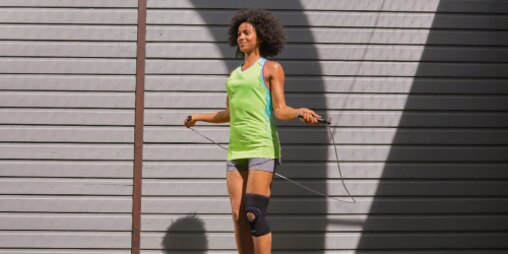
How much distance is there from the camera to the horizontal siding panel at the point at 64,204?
480 cm

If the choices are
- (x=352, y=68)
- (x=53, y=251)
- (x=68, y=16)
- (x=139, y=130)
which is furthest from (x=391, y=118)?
(x=53, y=251)

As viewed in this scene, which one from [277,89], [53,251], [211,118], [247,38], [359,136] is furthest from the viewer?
[359,136]

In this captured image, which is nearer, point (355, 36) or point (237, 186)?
point (237, 186)

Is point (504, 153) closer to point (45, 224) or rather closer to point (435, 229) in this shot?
point (435, 229)

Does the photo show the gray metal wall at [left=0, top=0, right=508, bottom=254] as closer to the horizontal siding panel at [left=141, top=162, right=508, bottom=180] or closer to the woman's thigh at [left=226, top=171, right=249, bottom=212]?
the horizontal siding panel at [left=141, top=162, right=508, bottom=180]

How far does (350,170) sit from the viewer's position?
16.0 ft

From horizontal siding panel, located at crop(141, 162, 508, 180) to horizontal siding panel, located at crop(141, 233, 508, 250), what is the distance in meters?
0.37

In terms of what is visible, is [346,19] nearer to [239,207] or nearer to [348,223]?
[348,223]

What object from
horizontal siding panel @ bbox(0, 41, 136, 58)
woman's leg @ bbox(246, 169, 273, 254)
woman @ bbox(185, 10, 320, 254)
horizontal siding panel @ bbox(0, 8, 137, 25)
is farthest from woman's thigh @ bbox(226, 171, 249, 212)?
horizontal siding panel @ bbox(0, 8, 137, 25)

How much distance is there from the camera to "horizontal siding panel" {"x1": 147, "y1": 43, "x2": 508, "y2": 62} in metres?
4.87

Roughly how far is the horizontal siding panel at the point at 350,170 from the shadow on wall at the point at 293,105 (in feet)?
0.09

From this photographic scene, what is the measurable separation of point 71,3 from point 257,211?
79.2 inches

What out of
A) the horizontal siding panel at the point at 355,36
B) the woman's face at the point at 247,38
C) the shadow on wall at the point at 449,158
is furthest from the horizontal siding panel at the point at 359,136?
the woman's face at the point at 247,38

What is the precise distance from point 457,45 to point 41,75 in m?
2.70
